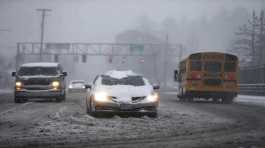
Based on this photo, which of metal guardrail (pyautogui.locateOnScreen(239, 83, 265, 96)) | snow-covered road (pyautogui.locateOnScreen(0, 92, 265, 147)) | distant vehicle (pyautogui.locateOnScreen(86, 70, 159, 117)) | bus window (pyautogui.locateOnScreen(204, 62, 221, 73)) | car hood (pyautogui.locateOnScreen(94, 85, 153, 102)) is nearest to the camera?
snow-covered road (pyautogui.locateOnScreen(0, 92, 265, 147))

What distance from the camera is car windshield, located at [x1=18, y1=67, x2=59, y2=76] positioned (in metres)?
29.5

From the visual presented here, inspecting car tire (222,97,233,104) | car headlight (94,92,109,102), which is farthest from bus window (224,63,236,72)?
car headlight (94,92,109,102)

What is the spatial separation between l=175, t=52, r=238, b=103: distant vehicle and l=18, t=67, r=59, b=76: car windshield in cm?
729

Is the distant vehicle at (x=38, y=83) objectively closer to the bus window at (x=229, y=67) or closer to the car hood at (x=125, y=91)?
the bus window at (x=229, y=67)

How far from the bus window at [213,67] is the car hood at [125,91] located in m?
14.9

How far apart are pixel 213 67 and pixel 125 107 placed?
16.3 meters

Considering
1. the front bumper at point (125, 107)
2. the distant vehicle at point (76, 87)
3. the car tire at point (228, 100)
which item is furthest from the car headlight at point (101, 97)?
the distant vehicle at point (76, 87)

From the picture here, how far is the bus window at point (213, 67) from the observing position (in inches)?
1300

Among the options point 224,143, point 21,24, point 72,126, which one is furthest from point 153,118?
point 21,24

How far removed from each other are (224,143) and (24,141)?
3.34m

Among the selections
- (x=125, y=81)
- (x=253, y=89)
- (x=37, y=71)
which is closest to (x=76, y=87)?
(x=253, y=89)

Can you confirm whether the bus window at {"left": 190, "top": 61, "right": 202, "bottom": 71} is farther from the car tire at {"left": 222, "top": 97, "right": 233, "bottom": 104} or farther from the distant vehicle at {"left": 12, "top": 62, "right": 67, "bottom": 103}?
the distant vehicle at {"left": 12, "top": 62, "right": 67, "bottom": 103}

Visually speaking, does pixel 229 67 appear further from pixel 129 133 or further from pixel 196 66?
pixel 129 133

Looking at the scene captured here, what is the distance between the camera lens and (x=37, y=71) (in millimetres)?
29703
